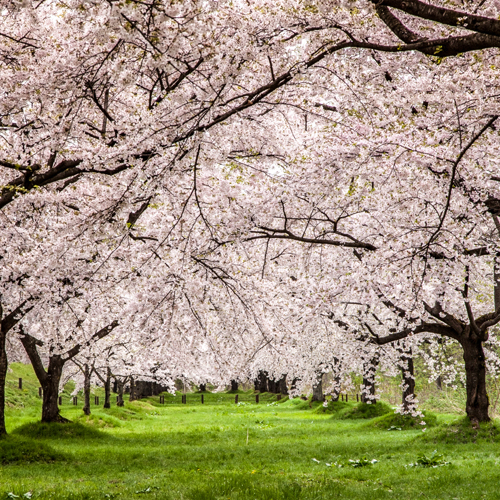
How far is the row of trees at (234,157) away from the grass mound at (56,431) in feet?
11.6

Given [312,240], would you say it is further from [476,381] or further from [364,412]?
[364,412]

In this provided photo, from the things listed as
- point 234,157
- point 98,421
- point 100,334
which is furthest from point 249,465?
point 98,421

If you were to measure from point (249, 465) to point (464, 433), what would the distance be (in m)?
7.23

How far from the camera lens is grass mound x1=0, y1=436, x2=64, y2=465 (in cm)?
1159

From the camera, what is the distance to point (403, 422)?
20719 millimetres

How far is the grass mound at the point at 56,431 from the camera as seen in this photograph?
54.1 feet

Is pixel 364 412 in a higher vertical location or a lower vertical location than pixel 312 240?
lower

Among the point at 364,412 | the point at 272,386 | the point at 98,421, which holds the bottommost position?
the point at 272,386

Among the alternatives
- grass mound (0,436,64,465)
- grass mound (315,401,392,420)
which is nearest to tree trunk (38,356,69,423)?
grass mound (0,436,64,465)

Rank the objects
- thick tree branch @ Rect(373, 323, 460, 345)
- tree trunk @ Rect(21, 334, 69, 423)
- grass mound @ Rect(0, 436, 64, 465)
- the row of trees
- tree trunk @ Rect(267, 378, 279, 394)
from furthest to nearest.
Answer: tree trunk @ Rect(267, 378, 279, 394)
tree trunk @ Rect(21, 334, 69, 423)
thick tree branch @ Rect(373, 323, 460, 345)
grass mound @ Rect(0, 436, 64, 465)
the row of trees

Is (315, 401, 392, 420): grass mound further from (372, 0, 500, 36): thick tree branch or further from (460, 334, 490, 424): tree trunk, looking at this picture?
(372, 0, 500, 36): thick tree branch

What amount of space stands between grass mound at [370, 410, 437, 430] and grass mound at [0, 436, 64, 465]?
44.4 feet

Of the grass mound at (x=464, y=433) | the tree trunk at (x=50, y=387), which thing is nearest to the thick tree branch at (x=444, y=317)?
the grass mound at (x=464, y=433)

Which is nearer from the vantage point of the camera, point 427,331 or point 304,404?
point 427,331
